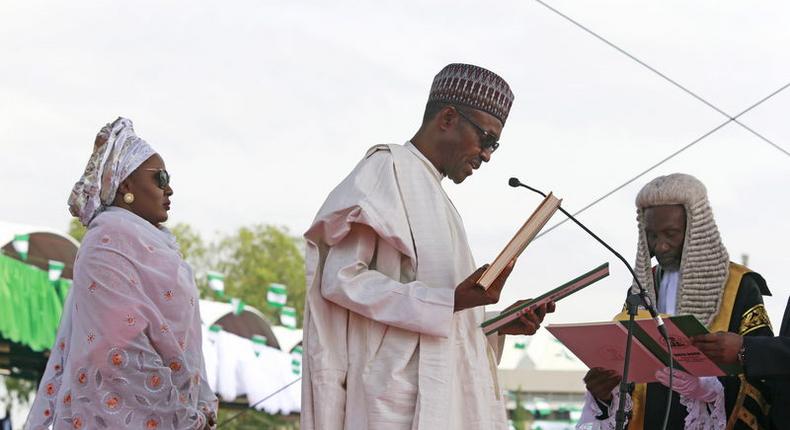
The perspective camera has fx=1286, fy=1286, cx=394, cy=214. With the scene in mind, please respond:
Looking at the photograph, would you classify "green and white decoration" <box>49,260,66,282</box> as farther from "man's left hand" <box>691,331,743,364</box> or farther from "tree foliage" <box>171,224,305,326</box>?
"tree foliage" <box>171,224,305,326</box>

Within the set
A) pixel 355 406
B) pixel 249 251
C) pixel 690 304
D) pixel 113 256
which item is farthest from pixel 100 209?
pixel 249 251

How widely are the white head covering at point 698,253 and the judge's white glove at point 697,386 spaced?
0.91 ft

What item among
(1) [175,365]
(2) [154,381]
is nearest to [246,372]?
(1) [175,365]

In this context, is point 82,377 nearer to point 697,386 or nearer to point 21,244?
point 697,386

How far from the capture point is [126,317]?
14.7 ft

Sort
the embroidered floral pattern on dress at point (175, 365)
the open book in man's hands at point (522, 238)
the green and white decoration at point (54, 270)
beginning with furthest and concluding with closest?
the green and white decoration at point (54, 270), the embroidered floral pattern on dress at point (175, 365), the open book in man's hands at point (522, 238)

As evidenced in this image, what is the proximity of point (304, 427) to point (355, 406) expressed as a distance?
0.62 feet

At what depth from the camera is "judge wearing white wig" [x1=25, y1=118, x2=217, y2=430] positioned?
4.45m

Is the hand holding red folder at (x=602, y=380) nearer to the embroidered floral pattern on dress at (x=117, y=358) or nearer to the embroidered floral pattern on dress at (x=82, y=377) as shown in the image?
the embroidered floral pattern on dress at (x=117, y=358)

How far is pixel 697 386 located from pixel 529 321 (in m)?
1.25

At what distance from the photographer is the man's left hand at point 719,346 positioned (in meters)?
4.76

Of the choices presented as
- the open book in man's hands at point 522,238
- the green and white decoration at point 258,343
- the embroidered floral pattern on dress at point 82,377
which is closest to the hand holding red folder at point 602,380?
the open book in man's hands at point 522,238

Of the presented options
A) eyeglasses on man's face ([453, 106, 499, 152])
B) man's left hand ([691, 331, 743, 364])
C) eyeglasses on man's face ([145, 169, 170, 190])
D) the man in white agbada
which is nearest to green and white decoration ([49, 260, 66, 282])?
eyeglasses on man's face ([145, 169, 170, 190])

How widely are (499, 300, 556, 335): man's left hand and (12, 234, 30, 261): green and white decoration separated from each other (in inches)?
325
